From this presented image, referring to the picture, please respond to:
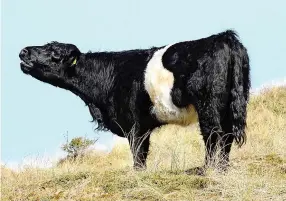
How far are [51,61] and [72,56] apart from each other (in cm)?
35

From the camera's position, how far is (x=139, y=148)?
945 centimetres

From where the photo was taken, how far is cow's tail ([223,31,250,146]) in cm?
889

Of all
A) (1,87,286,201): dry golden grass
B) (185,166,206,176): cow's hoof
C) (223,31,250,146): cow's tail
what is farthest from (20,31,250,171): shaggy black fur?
(1,87,286,201): dry golden grass

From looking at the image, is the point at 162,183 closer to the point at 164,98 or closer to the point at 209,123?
the point at 209,123

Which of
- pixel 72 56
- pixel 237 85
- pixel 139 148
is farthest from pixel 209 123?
pixel 72 56

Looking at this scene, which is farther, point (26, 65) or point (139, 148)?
point (26, 65)

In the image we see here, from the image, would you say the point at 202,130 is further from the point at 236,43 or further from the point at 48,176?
the point at 48,176

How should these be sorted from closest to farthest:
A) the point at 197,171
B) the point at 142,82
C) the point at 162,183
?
1. the point at 162,183
2. the point at 197,171
3. the point at 142,82

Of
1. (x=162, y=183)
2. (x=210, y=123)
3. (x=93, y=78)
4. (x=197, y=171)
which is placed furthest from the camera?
(x=93, y=78)

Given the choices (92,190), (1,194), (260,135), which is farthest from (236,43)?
(260,135)

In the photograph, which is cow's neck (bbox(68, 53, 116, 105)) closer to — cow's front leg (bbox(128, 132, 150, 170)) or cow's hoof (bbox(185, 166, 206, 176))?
cow's front leg (bbox(128, 132, 150, 170))

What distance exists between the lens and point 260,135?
16.0 metres

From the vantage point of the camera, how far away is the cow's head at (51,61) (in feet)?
34.0

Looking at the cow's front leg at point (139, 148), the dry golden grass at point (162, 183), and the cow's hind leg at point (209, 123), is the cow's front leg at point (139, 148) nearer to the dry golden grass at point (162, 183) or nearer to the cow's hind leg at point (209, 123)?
the dry golden grass at point (162, 183)
